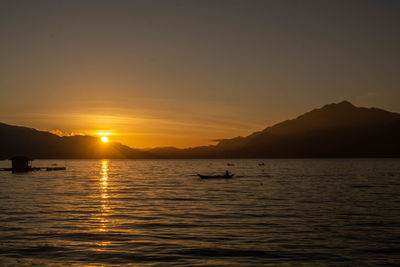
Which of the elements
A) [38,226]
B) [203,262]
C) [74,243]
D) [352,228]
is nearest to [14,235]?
[38,226]

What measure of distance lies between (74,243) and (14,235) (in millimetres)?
6415

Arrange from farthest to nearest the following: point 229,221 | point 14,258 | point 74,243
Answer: point 229,221 < point 74,243 < point 14,258

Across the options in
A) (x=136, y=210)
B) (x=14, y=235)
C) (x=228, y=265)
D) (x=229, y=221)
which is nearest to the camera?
(x=228, y=265)

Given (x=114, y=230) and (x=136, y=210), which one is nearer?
(x=114, y=230)

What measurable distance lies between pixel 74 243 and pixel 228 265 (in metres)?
11.7

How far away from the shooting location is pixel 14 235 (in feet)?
102

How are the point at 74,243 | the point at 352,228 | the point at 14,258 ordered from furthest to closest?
the point at 352,228 → the point at 74,243 → the point at 14,258

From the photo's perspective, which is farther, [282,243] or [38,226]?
[38,226]

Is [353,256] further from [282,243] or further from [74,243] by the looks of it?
[74,243]

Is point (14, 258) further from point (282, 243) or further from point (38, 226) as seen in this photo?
point (282, 243)

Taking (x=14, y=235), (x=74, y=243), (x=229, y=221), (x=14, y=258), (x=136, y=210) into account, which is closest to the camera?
(x=14, y=258)

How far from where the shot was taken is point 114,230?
108ft

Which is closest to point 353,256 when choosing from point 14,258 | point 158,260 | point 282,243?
point 282,243

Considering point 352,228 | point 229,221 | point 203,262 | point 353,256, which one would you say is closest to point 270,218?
point 229,221
